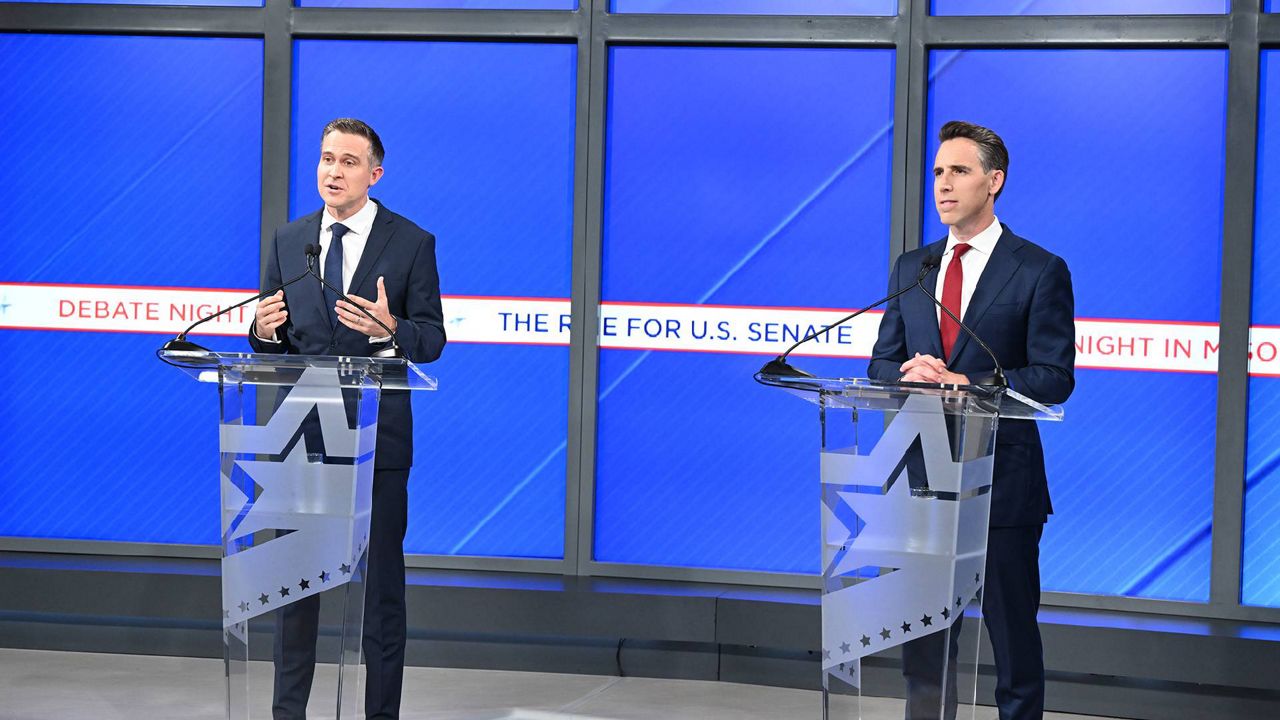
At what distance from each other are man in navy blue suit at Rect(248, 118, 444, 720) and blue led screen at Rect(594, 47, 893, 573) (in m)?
1.79

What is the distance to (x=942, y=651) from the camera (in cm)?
→ 247

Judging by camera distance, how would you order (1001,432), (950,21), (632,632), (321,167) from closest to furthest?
(1001,432)
(321,167)
(632,632)
(950,21)

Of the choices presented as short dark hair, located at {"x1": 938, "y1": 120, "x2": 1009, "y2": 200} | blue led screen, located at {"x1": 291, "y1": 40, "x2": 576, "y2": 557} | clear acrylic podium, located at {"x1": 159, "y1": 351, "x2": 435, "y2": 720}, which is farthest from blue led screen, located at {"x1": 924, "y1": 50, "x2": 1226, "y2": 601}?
clear acrylic podium, located at {"x1": 159, "y1": 351, "x2": 435, "y2": 720}

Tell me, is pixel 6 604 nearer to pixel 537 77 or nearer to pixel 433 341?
pixel 433 341

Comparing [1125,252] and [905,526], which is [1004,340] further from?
[1125,252]

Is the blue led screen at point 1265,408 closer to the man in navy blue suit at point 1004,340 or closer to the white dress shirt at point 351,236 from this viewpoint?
the man in navy blue suit at point 1004,340

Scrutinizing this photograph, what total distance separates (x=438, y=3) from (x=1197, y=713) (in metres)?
3.74

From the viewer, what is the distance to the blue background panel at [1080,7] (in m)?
4.81

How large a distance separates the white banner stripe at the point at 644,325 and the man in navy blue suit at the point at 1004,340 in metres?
1.82

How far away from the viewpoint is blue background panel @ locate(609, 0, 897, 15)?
504 centimetres

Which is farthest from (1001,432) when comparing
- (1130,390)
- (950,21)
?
(950,21)

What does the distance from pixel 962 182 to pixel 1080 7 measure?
2.21 metres

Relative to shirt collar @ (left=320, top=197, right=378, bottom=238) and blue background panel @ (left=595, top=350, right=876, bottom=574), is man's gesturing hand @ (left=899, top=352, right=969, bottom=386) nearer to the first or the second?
shirt collar @ (left=320, top=197, right=378, bottom=238)

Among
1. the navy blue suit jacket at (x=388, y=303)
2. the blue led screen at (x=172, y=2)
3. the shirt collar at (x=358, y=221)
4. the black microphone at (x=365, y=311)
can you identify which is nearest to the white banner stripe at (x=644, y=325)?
the blue led screen at (x=172, y=2)
